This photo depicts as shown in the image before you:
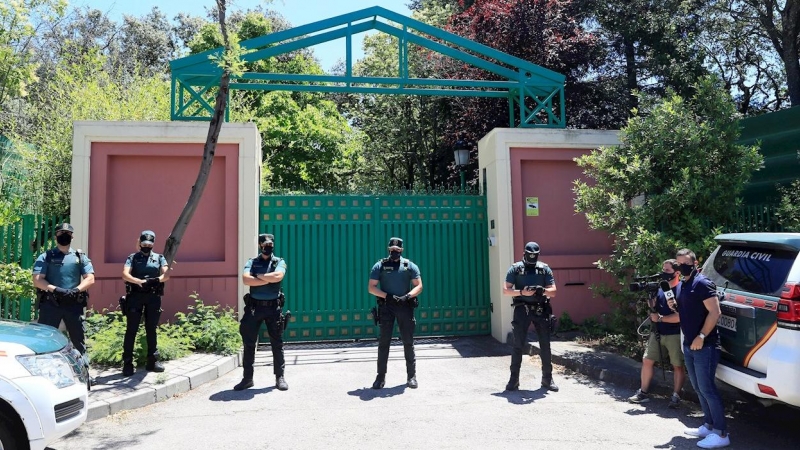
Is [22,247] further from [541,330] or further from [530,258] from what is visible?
[541,330]

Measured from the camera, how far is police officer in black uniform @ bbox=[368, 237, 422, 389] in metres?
A: 6.76

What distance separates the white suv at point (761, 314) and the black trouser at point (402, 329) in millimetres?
3314

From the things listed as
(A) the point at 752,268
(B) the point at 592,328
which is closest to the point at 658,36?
(B) the point at 592,328

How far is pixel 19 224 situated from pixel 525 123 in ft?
27.2

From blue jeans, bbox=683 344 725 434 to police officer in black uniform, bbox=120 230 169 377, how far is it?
5.93m

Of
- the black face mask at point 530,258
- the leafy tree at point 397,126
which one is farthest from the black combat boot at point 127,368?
the leafy tree at point 397,126

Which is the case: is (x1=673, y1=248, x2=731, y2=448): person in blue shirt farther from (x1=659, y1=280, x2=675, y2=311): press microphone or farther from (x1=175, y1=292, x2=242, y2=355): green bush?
(x1=175, y1=292, x2=242, y2=355): green bush

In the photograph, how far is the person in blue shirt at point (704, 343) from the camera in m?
4.76

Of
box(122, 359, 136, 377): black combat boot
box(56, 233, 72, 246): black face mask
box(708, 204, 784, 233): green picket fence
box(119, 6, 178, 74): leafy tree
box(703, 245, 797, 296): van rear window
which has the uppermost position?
box(119, 6, 178, 74): leafy tree

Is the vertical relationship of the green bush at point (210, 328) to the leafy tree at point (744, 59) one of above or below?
below

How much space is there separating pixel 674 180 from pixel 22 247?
31.3 feet

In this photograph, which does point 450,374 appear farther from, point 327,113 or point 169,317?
point 327,113

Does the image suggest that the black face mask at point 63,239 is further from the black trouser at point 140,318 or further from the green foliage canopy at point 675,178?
the green foliage canopy at point 675,178

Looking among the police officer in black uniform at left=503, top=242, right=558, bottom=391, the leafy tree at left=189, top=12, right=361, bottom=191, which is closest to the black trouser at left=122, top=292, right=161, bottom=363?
the police officer in black uniform at left=503, top=242, right=558, bottom=391
